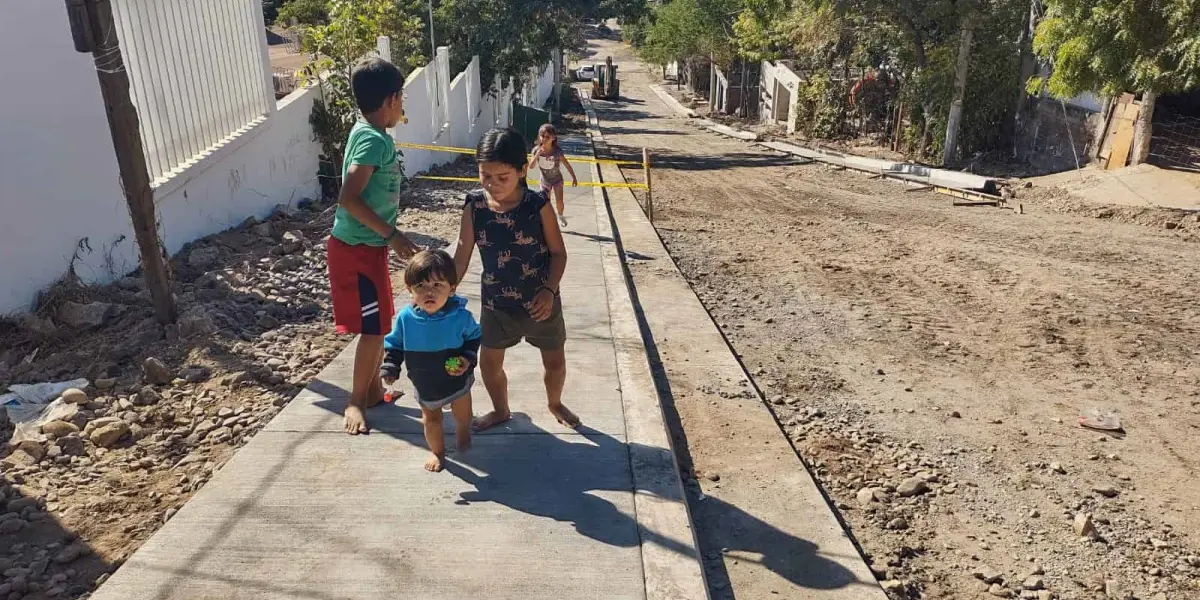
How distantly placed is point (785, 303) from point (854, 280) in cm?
131

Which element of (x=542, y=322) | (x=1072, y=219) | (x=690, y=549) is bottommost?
(x=1072, y=219)

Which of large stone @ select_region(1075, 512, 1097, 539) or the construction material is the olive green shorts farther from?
the construction material

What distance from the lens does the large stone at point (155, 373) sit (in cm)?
454

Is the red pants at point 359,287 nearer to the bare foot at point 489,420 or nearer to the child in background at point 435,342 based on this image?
the child in background at point 435,342

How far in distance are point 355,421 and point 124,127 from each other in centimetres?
265

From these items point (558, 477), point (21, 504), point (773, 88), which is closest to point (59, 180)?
point (21, 504)

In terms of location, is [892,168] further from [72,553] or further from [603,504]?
[72,553]

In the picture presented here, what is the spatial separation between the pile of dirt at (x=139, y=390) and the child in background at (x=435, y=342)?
1.17 metres

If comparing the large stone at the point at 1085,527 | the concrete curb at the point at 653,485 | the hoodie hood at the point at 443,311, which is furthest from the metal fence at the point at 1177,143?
the hoodie hood at the point at 443,311

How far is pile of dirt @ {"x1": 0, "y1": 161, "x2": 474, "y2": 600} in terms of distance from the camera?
3.25 meters

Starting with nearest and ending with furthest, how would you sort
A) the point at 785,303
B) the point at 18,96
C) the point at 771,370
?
the point at 18,96 < the point at 771,370 < the point at 785,303

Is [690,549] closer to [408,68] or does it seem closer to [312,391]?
[312,391]

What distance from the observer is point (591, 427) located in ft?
13.5

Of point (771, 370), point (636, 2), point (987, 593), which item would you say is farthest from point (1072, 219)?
point (636, 2)
